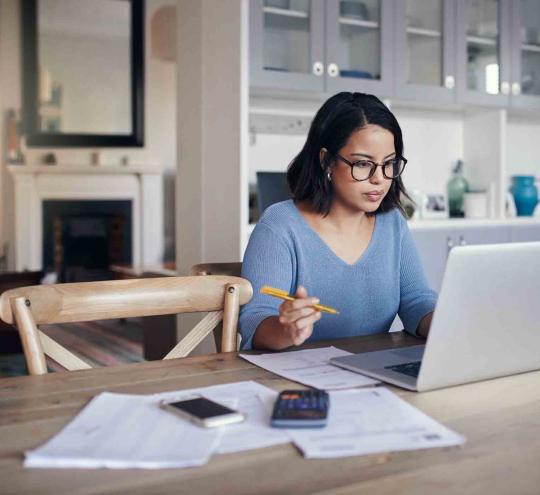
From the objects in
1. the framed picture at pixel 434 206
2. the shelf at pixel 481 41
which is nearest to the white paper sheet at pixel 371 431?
the framed picture at pixel 434 206

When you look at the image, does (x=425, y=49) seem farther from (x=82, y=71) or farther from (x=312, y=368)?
(x=82, y=71)

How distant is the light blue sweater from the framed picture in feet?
7.10

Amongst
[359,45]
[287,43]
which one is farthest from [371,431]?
[359,45]

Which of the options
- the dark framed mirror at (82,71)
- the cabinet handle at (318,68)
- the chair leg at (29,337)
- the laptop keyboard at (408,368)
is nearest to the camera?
the laptop keyboard at (408,368)

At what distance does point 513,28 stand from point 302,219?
9.32 feet

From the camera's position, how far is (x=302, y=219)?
1.74m

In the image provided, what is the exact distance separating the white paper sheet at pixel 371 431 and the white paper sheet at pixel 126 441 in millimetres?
115

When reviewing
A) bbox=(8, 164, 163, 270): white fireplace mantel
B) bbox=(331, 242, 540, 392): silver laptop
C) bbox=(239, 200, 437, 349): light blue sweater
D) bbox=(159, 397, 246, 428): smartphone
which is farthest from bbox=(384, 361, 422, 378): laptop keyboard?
bbox=(8, 164, 163, 270): white fireplace mantel

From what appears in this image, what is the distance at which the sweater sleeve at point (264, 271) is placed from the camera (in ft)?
4.98

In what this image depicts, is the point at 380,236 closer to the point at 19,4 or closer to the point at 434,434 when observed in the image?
the point at 434,434

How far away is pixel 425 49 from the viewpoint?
3768 mm

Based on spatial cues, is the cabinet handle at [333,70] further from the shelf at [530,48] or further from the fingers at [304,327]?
the fingers at [304,327]

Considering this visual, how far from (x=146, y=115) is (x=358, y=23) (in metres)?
3.64

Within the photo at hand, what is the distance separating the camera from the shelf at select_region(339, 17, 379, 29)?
11.4ft
